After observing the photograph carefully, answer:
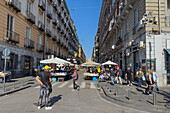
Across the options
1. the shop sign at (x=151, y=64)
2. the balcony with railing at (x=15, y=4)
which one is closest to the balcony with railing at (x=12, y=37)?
the balcony with railing at (x=15, y=4)

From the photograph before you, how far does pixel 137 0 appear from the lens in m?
13.5

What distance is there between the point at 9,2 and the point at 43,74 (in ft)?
42.9

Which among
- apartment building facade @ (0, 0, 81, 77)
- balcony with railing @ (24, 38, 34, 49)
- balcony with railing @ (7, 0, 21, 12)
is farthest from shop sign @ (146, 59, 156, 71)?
balcony with railing @ (24, 38, 34, 49)

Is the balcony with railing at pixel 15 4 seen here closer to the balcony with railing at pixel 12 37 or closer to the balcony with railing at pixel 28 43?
the balcony with railing at pixel 12 37

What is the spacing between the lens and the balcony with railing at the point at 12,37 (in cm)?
1446

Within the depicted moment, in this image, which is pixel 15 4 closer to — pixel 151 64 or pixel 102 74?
pixel 102 74

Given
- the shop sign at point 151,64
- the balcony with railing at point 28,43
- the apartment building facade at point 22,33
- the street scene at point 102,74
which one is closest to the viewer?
the street scene at point 102,74

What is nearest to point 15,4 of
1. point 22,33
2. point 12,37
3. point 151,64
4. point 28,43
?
point 22,33

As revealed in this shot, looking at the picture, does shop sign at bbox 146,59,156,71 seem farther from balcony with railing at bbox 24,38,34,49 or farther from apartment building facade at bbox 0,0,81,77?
balcony with railing at bbox 24,38,34,49

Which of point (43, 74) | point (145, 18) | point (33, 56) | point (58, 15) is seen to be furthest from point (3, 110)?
point (58, 15)

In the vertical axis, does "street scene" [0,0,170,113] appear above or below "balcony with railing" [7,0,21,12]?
below

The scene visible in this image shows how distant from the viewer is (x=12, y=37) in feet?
51.1

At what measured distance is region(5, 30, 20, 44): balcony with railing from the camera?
1446 cm

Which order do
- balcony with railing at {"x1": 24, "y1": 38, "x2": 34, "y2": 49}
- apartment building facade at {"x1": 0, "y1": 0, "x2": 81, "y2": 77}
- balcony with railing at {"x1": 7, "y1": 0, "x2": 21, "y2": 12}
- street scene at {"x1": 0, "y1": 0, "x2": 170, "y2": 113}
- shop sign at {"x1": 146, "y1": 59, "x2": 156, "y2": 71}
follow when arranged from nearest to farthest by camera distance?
street scene at {"x1": 0, "y1": 0, "x2": 170, "y2": 113}
shop sign at {"x1": 146, "y1": 59, "x2": 156, "y2": 71}
apartment building facade at {"x1": 0, "y1": 0, "x2": 81, "y2": 77}
balcony with railing at {"x1": 7, "y1": 0, "x2": 21, "y2": 12}
balcony with railing at {"x1": 24, "y1": 38, "x2": 34, "y2": 49}
